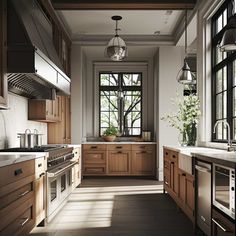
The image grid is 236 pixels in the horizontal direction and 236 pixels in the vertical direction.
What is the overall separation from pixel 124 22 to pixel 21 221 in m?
4.47

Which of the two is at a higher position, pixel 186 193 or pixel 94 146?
pixel 94 146

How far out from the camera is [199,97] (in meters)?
5.13

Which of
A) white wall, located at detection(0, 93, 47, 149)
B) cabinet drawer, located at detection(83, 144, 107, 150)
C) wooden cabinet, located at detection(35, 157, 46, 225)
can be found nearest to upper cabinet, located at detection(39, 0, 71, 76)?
white wall, located at detection(0, 93, 47, 149)

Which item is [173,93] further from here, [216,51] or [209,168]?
[209,168]

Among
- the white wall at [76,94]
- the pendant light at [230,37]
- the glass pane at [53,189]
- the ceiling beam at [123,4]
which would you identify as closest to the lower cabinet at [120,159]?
the white wall at [76,94]

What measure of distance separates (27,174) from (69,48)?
4636mm

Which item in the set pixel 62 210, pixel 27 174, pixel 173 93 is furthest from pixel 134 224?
pixel 173 93

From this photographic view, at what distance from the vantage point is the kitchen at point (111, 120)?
3076 millimetres

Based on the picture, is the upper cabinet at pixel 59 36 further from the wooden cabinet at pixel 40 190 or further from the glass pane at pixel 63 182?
the wooden cabinet at pixel 40 190

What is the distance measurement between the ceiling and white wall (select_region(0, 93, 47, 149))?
1938 millimetres

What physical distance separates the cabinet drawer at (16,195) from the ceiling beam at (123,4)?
3142 mm

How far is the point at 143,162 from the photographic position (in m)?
7.58

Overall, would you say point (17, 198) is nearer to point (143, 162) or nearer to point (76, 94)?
point (76, 94)

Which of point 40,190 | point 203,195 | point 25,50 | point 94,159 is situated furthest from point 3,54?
point 94,159
